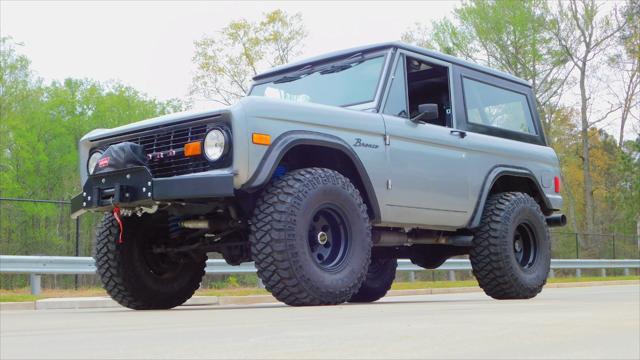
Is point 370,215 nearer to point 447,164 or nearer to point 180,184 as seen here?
point 447,164

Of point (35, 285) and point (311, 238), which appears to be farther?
point (35, 285)

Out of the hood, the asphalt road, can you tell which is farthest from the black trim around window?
the asphalt road

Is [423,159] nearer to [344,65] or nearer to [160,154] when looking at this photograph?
[344,65]

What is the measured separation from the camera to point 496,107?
8.63 meters

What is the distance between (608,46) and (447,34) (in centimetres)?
591

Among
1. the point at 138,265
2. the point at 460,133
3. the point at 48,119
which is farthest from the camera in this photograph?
the point at 48,119

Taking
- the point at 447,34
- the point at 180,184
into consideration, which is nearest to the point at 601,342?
the point at 180,184

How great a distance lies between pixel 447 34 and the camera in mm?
29406

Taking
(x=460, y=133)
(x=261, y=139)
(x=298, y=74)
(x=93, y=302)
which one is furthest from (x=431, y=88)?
(x=93, y=302)

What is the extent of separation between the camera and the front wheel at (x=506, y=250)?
7711mm

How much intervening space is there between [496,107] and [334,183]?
3.39 meters

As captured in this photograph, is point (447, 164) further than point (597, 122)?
No

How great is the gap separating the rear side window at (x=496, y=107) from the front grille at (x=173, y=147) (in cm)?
329

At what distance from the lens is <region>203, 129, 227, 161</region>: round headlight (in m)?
5.62
